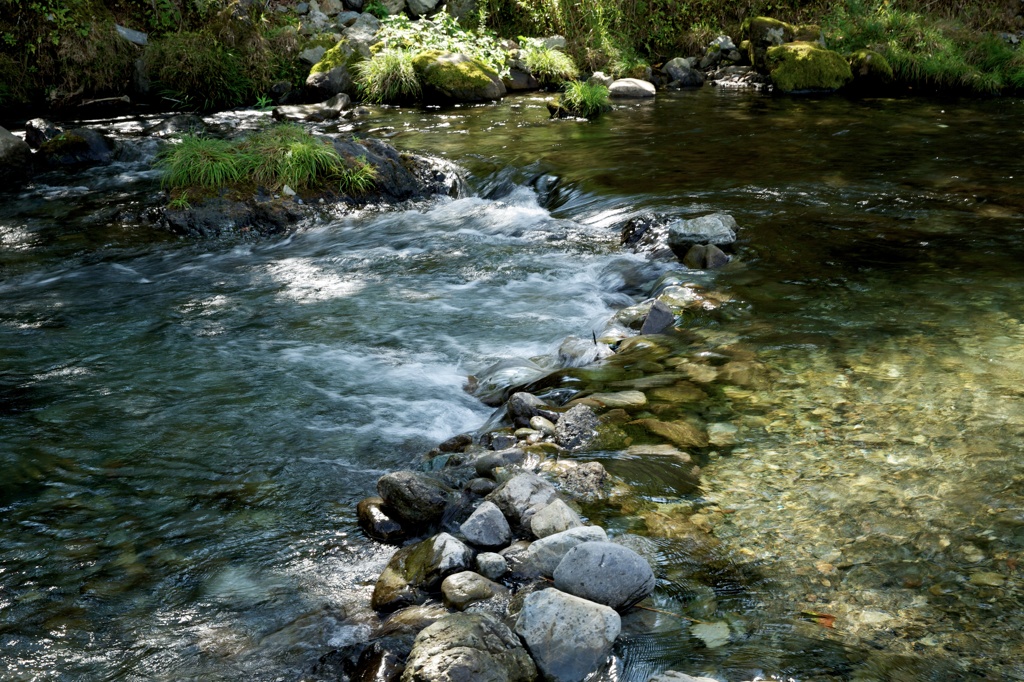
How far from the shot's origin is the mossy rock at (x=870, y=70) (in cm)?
1396

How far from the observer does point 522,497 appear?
10.4 ft

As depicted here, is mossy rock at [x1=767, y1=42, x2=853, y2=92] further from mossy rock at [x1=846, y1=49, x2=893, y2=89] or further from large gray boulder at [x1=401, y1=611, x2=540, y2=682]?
large gray boulder at [x1=401, y1=611, x2=540, y2=682]

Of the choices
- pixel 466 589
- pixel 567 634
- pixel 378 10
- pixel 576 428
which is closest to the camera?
pixel 567 634

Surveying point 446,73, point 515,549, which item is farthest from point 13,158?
point 515,549

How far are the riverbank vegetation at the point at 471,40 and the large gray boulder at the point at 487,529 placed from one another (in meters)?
12.4

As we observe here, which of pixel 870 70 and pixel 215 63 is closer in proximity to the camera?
pixel 215 63

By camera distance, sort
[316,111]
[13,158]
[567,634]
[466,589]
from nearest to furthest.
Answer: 1. [567,634]
2. [466,589]
3. [13,158]
4. [316,111]

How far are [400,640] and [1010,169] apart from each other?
8.43 m

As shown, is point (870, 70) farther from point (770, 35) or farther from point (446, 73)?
point (446, 73)

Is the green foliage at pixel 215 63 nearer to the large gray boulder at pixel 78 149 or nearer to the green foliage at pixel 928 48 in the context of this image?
the large gray boulder at pixel 78 149

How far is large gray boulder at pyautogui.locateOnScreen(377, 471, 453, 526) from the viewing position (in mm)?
3230

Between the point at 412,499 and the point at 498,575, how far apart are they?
1.87 feet

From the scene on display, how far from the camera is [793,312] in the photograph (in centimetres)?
507

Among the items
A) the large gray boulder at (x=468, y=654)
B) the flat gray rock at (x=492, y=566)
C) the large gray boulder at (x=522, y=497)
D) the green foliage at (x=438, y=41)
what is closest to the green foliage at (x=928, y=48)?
the green foliage at (x=438, y=41)
